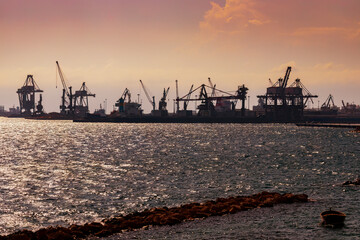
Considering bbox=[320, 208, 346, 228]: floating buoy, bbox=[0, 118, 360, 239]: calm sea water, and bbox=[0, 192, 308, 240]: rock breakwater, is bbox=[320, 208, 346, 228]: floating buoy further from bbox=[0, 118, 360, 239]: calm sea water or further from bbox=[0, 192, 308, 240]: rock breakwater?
bbox=[0, 192, 308, 240]: rock breakwater

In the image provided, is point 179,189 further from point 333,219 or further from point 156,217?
point 333,219

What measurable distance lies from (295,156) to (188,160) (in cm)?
1929

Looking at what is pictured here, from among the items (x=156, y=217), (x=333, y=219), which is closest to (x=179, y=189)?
(x=156, y=217)

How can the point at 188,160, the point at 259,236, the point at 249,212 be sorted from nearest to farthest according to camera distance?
the point at 259,236
the point at 249,212
the point at 188,160

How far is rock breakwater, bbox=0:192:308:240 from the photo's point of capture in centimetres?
2747

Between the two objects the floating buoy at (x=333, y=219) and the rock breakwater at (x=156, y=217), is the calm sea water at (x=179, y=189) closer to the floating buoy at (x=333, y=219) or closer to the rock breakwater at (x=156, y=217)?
the floating buoy at (x=333, y=219)

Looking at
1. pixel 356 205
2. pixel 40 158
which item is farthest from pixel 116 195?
pixel 40 158

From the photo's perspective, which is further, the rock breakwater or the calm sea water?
the calm sea water

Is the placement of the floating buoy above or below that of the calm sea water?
above

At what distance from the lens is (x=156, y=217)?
3156cm

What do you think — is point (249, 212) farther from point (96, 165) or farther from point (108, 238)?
point (96, 165)

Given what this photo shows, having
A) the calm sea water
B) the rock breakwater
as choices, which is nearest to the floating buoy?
the calm sea water

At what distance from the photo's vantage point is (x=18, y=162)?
235ft

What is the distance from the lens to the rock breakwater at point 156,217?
90.1 ft
